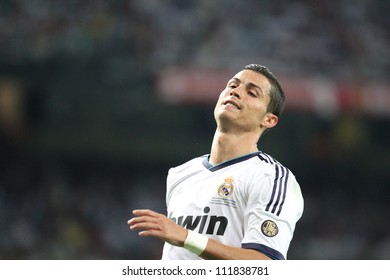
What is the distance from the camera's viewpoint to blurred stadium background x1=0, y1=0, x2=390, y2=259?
12.5m

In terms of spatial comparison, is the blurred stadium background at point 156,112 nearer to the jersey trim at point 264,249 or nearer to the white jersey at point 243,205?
the white jersey at point 243,205

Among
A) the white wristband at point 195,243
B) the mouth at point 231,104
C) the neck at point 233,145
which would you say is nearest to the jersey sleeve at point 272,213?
the white wristband at point 195,243

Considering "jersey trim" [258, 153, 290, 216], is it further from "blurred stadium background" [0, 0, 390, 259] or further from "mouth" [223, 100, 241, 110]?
"blurred stadium background" [0, 0, 390, 259]

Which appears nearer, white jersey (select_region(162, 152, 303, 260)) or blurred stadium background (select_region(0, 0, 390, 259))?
white jersey (select_region(162, 152, 303, 260))

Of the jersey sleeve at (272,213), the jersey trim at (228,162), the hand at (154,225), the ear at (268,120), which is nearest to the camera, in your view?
the hand at (154,225)

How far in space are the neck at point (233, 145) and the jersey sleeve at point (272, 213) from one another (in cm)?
35

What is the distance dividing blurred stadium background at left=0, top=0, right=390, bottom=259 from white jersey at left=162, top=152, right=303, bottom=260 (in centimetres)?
811

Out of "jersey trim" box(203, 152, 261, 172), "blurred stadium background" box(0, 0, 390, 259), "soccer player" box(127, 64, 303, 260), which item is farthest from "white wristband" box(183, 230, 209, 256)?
"blurred stadium background" box(0, 0, 390, 259)

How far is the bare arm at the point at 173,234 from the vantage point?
3.24 metres

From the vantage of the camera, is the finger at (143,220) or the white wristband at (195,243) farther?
the white wristband at (195,243)

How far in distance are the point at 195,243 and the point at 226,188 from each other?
45 centimetres

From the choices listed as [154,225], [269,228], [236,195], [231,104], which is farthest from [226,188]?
[154,225]

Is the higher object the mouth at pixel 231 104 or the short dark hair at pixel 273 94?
the short dark hair at pixel 273 94
